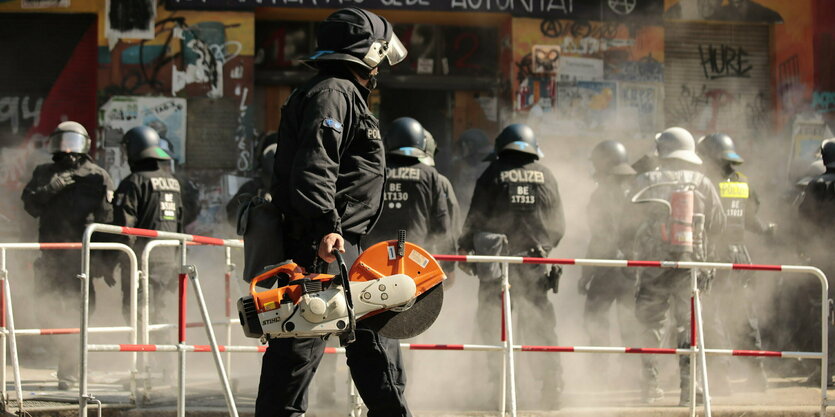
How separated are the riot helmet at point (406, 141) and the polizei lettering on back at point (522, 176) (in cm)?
63

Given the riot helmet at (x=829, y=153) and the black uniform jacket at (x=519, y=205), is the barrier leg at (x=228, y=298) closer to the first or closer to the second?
the black uniform jacket at (x=519, y=205)

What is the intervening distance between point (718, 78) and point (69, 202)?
848 centimetres

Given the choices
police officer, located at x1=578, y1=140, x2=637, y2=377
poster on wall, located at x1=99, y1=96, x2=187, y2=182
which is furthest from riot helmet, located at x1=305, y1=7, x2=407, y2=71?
poster on wall, located at x1=99, y1=96, x2=187, y2=182

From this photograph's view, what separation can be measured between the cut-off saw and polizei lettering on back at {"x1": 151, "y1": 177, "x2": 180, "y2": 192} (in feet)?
15.6

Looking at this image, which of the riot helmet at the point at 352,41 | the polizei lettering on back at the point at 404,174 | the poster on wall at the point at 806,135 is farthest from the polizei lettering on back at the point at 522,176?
the poster on wall at the point at 806,135

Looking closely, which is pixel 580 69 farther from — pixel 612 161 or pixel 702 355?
pixel 702 355

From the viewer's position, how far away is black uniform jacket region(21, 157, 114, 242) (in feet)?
29.2

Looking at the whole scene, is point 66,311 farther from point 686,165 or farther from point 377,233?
point 686,165

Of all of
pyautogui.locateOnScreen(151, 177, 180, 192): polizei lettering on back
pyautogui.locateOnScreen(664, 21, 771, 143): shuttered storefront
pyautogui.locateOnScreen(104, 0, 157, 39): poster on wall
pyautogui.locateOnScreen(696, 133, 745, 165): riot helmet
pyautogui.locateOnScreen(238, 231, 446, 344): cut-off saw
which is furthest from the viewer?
pyautogui.locateOnScreen(664, 21, 771, 143): shuttered storefront

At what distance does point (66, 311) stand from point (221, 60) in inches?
180

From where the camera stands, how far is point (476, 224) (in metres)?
8.38

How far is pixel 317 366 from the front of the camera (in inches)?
170

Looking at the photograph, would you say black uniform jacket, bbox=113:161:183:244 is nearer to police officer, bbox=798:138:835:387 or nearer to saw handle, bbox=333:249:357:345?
saw handle, bbox=333:249:357:345

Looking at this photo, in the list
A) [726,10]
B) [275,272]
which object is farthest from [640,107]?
[275,272]
